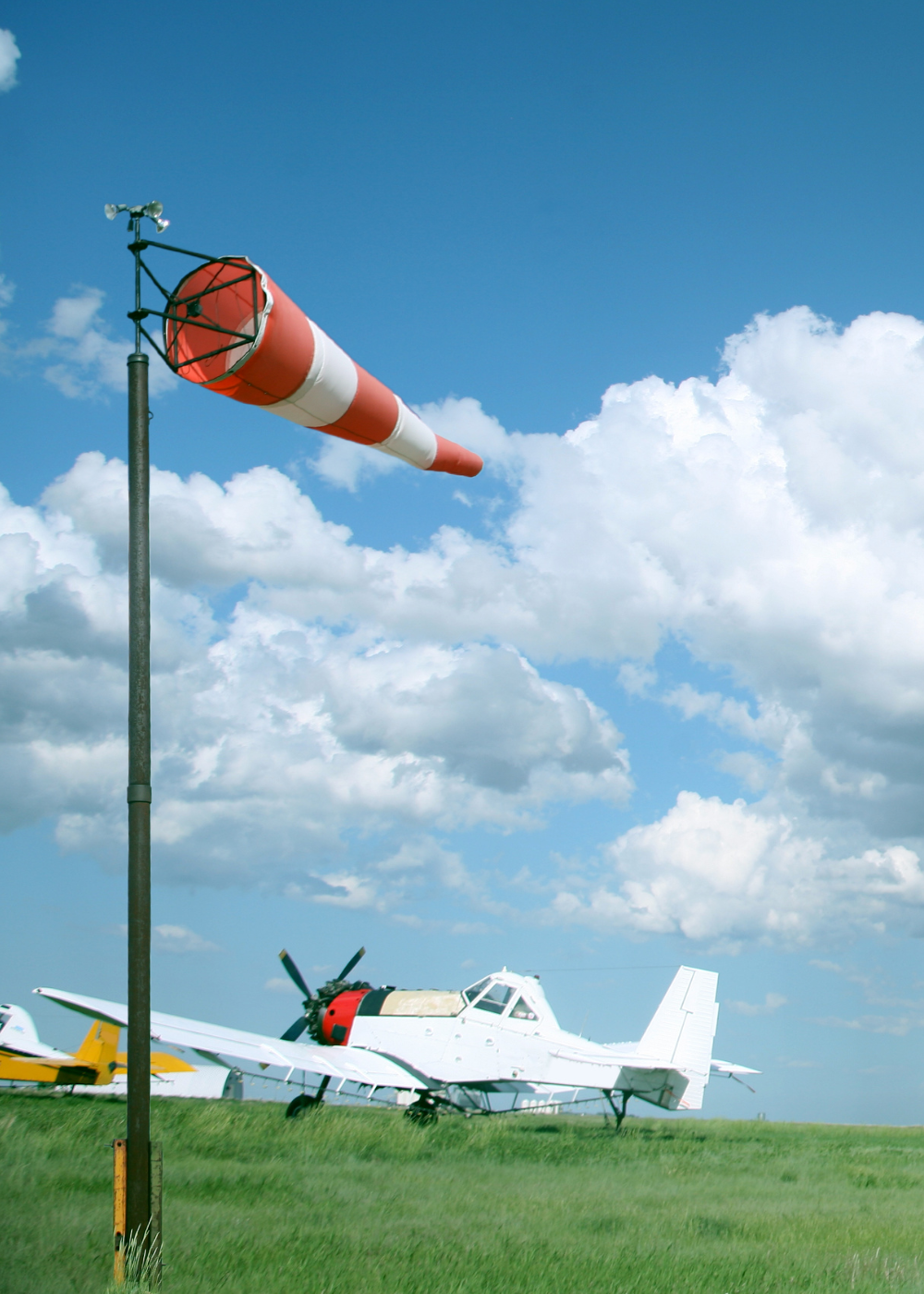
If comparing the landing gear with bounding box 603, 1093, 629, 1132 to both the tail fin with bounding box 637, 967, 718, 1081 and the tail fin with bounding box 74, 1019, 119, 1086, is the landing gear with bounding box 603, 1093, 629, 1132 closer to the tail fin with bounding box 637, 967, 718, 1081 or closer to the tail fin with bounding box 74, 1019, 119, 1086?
the tail fin with bounding box 637, 967, 718, 1081

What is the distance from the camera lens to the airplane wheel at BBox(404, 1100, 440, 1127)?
56.6 ft

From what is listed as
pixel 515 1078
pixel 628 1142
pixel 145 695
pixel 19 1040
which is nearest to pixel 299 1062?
pixel 515 1078

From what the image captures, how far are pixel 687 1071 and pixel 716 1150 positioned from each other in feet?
6.78

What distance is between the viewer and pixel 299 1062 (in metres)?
16.7

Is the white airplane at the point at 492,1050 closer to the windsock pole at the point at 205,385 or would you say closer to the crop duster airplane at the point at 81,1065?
the crop duster airplane at the point at 81,1065

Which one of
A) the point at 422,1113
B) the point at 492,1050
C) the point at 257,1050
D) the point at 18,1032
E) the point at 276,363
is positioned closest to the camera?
the point at 276,363

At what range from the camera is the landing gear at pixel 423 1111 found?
1730 centimetres

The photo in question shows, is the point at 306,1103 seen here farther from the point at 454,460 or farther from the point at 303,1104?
the point at 454,460

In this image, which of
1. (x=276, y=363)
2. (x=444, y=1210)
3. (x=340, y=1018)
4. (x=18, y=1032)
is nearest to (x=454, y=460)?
(x=276, y=363)

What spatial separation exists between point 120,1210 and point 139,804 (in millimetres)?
2466

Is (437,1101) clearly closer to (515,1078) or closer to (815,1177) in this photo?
(515,1078)

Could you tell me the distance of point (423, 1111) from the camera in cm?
1756

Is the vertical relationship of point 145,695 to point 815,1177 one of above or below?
above

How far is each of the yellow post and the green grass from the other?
31 centimetres
